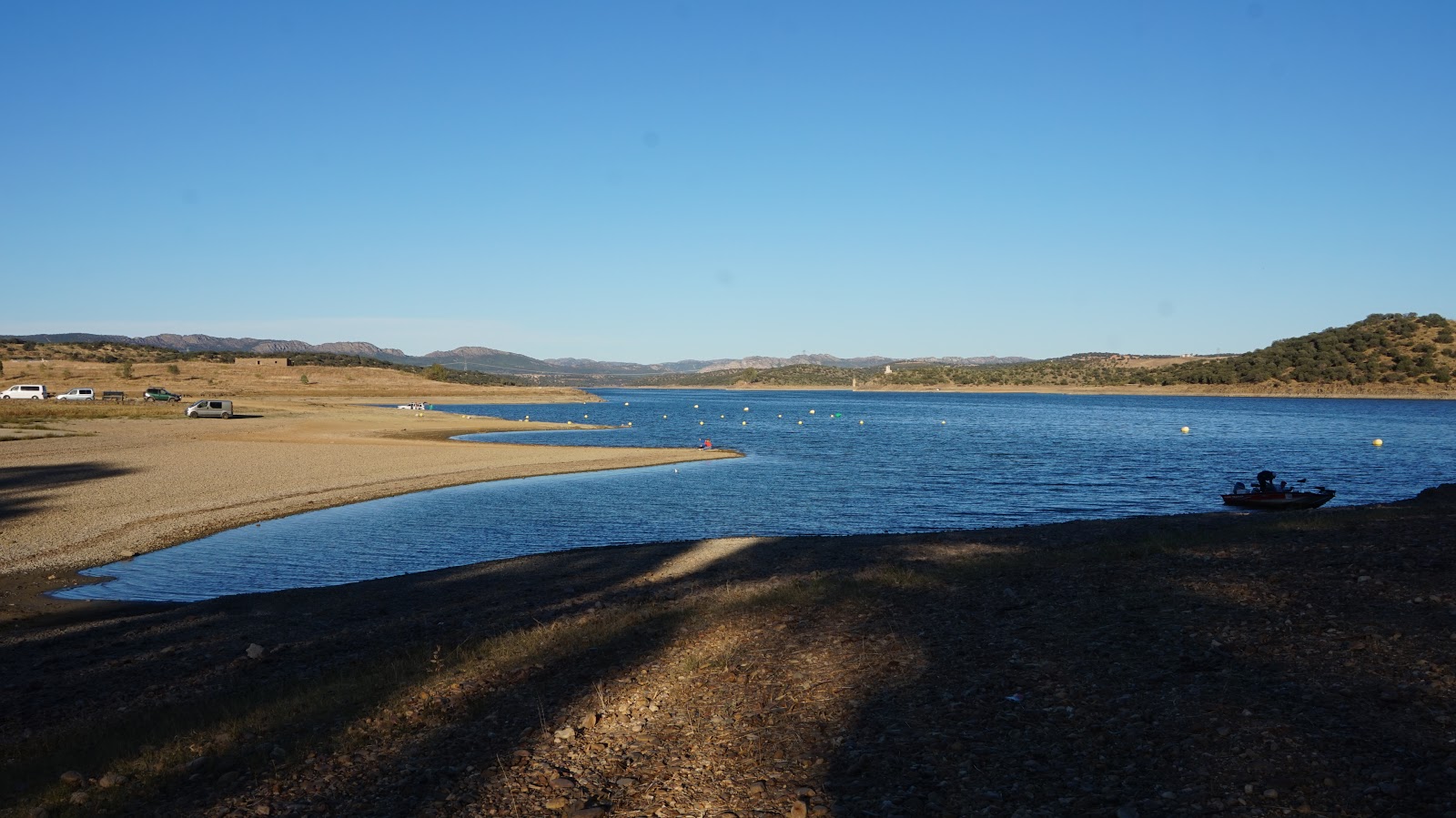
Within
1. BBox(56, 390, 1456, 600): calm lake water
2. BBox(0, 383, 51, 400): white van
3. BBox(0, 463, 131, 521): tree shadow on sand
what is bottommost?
BBox(56, 390, 1456, 600): calm lake water

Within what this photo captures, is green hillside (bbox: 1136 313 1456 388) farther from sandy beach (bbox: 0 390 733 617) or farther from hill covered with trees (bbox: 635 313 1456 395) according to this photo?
sandy beach (bbox: 0 390 733 617)

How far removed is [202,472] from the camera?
35.1 m

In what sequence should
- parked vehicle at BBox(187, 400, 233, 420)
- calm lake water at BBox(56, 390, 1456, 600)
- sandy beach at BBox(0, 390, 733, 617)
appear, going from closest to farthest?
calm lake water at BBox(56, 390, 1456, 600) < sandy beach at BBox(0, 390, 733, 617) < parked vehicle at BBox(187, 400, 233, 420)

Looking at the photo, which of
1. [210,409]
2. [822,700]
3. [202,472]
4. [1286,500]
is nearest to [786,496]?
[1286,500]

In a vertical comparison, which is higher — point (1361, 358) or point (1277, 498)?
point (1361, 358)

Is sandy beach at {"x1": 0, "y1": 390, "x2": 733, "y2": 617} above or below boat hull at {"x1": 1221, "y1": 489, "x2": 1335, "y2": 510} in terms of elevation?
below

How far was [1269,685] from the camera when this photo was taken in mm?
7648

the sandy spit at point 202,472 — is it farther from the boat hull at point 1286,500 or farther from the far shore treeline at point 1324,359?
the far shore treeline at point 1324,359

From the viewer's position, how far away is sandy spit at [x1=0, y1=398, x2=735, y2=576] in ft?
75.2

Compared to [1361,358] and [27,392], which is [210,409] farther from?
[1361,358]

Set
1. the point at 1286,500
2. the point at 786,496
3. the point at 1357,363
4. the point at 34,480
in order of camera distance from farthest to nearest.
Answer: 1. the point at 1357,363
2. the point at 786,496
3. the point at 34,480
4. the point at 1286,500

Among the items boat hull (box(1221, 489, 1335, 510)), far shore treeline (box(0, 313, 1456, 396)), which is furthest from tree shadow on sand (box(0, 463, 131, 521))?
far shore treeline (box(0, 313, 1456, 396))

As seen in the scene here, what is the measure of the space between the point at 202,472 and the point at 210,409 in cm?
3815

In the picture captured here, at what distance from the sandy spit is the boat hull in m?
26.9
